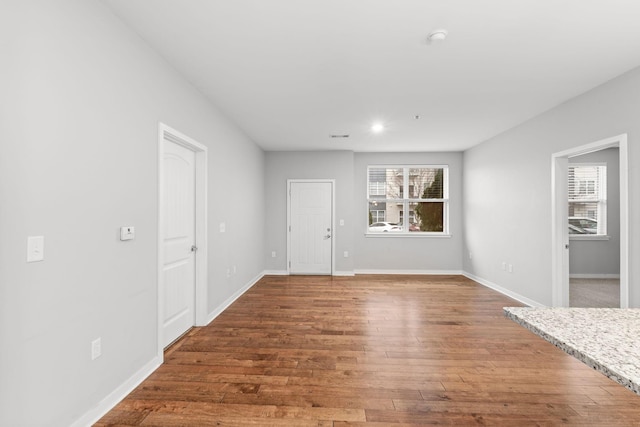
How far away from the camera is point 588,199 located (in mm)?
5926

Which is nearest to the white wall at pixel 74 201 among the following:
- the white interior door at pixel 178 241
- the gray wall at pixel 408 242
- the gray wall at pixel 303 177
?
the white interior door at pixel 178 241

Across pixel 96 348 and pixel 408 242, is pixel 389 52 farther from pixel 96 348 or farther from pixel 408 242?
pixel 408 242

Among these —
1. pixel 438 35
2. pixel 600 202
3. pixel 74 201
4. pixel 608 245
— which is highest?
pixel 438 35

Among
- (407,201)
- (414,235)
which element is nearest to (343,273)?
(414,235)

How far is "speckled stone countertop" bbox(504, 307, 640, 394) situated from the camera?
2.52 ft

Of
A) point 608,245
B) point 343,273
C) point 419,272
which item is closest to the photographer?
point 608,245

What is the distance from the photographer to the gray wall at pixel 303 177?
6.14m

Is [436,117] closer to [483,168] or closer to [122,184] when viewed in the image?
[483,168]

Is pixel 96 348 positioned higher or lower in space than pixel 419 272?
higher

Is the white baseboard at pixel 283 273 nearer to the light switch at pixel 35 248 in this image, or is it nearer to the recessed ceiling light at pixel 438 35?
the recessed ceiling light at pixel 438 35

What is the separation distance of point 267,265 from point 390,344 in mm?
3776

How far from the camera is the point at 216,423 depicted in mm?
1808

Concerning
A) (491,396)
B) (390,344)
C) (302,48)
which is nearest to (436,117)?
(302,48)

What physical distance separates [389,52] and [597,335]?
7.49 ft
